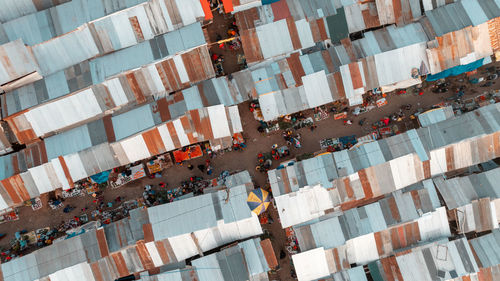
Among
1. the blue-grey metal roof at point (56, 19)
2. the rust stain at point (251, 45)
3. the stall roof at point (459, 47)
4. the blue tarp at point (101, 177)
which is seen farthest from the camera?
the blue tarp at point (101, 177)

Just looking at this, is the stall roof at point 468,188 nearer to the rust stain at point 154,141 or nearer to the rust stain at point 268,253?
the rust stain at point 268,253

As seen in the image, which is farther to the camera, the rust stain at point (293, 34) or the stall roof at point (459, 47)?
the rust stain at point (293, 34)

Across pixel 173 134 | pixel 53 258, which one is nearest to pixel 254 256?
pixel 173 134

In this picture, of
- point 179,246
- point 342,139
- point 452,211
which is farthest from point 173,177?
point 452,211

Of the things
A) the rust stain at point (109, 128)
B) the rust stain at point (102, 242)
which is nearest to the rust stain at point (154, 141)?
the rust stain at point (109, 128)

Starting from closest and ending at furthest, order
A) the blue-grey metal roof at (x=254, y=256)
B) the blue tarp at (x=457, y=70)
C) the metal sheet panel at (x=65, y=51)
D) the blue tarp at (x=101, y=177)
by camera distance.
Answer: the metal sheet panel at (x=65, y=51), the blue-grey metal roof at (x=254, y=256), the blue tarp at (x=101, y=177), the blue tarp at (x=457, y=70)

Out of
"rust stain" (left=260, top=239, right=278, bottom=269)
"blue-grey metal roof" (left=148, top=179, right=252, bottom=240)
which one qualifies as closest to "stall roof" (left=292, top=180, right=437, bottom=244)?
"rust stain" (left=260, top=239, right=278, bottom=269)
